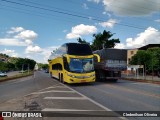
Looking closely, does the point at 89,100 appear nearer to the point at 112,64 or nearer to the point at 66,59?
the point at 66,59

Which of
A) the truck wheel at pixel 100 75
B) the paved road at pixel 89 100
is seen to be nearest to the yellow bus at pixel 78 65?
the paved road at pixel 89 100

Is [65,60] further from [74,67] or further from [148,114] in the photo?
[148,114]

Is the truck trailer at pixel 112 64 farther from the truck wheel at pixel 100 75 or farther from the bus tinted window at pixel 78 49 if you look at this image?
the bus tinted window at pixel 78 49

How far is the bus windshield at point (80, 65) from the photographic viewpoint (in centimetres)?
2583

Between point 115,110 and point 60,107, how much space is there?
2.47m

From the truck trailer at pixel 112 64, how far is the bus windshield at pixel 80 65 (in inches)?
183

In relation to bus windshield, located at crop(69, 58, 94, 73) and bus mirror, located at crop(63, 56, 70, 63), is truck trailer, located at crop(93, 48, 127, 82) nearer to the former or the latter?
bus windshield, located at crop(69, 58, 94, 73)

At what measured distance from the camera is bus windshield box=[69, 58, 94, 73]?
2583cm

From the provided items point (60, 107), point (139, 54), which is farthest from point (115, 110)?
point (139, 54)

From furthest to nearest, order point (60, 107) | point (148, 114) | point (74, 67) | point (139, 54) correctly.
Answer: point (139, 54)
point (74, 67)
point (60, 107)
point (148, 114)

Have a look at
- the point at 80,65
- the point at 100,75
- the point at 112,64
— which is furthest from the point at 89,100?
the point at 100,75

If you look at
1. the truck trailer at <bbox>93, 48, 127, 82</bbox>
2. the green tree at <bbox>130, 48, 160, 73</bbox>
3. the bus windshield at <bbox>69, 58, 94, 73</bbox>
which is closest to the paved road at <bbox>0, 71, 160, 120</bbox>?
the bus windshield at <bbox>69, 58, 94, 73</bbox>

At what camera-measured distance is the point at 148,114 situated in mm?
10656

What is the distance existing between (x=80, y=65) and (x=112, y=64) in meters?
5.71
